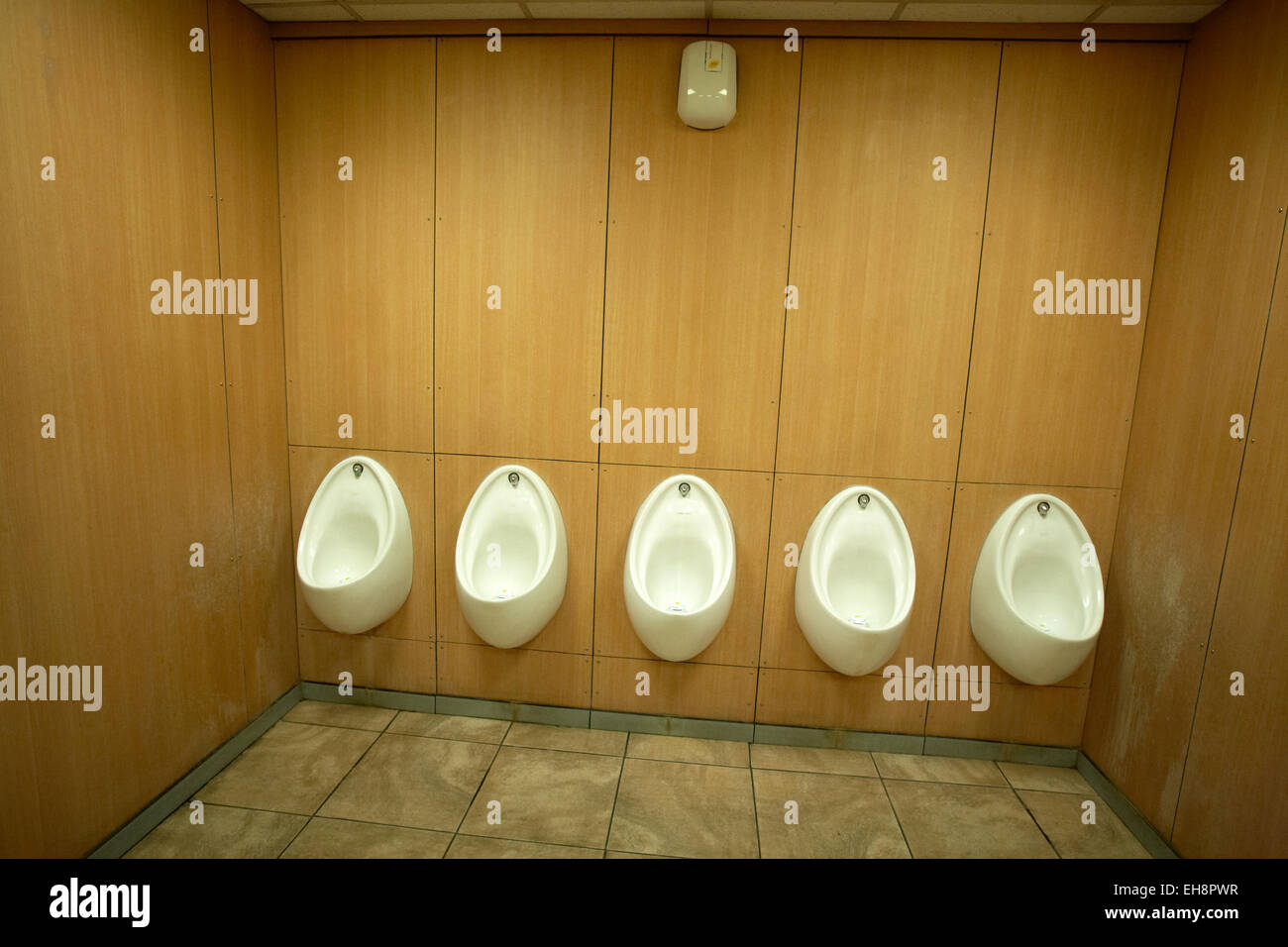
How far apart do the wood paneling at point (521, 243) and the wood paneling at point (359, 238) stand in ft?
0.33

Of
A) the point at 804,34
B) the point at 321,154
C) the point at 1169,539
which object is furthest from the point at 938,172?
the point at 321,154

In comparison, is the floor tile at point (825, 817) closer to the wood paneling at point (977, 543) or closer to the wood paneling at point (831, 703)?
the wood paneling at point (831, 703)

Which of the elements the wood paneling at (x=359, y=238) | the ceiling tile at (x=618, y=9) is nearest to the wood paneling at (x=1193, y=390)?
the ceiling tile at (x=618, y=9)

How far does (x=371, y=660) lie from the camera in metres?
2.94

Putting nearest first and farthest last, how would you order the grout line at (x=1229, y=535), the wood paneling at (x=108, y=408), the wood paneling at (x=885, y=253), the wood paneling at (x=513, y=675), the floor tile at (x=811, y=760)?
the wood paneling at (x=108, y=408) → the grout line at (x=1229, y=535) → the wood paneling at (x=885, y=253) → the floor tile at (x=811, y=760) → the wood paneling at (x=513, y=675)

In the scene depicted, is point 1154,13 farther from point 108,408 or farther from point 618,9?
point 108,408

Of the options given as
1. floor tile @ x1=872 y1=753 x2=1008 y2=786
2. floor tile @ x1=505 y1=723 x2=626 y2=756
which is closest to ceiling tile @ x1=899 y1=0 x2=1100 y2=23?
floor tile @ x1=872 y1=753 x2=1008 y2=786

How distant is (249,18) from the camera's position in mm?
2465

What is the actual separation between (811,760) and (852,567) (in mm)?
796

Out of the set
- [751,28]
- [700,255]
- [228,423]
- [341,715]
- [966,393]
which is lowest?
[341,715]

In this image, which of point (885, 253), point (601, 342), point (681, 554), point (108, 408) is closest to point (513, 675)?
point (681, 554)

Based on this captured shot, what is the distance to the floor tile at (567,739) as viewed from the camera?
2.70m

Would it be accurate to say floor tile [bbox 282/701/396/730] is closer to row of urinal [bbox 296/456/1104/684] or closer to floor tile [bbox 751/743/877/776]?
row of urinal [bbox 296/456/1104/684]

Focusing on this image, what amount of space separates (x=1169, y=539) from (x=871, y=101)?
1.84 meters
